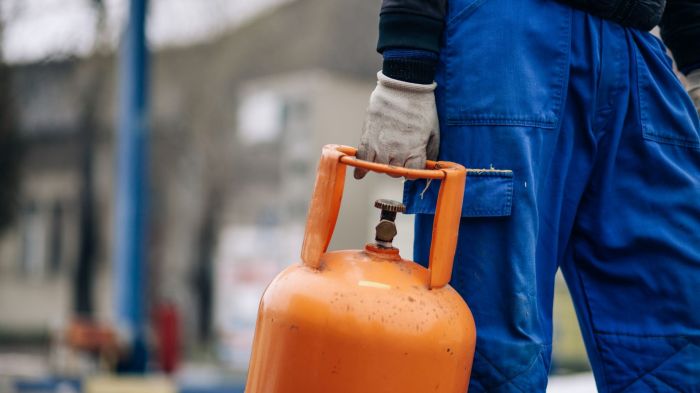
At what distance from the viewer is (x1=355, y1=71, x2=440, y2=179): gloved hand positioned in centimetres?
142

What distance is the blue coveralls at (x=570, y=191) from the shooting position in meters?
1.42

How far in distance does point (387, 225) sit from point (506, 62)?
0.33 metres

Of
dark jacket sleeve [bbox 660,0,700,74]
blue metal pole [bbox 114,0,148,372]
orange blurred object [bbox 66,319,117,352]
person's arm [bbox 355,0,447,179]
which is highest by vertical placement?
dark jacket sleeve [bbox 660,0,700,74]

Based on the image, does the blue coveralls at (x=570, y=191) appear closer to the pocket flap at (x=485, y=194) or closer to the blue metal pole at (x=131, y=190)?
the pocket flap at (x=485, y=194)

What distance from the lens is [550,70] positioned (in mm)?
1452

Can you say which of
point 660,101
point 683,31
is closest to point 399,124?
point 660,101

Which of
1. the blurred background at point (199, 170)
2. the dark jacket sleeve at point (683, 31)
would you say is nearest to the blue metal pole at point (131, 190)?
the dark jacket sleeve at point (683, 31)

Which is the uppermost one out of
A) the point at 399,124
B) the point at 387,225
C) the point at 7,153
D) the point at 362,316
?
the point at 399,124

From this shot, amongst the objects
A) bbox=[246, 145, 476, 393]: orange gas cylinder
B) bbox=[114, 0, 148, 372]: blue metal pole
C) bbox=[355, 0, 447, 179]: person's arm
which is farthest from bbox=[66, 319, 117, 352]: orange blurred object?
bbox=[355, 0, 447, 179]: person's arm

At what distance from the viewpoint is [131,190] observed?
5504 millimetres

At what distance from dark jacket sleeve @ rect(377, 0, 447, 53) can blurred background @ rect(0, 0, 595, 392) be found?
32.4 feet

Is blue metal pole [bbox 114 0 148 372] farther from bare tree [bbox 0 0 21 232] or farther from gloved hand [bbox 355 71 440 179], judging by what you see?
bare tree [bbox 0 0 21 232]

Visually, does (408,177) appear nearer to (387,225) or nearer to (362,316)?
(387,225)

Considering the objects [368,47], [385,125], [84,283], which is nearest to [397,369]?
[385,125]
